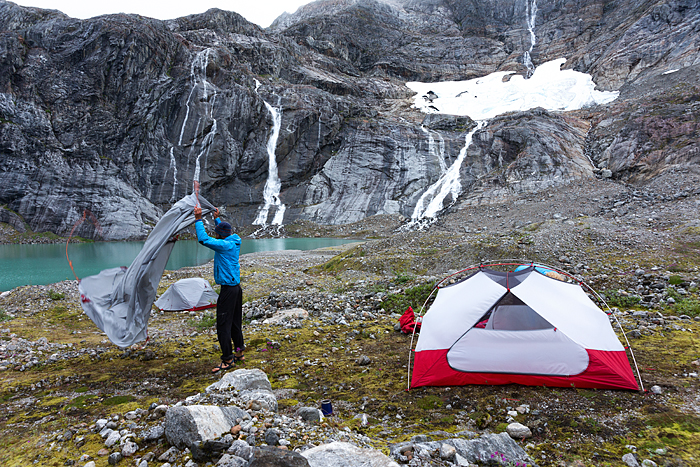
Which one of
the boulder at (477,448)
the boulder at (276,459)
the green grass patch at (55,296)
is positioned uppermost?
the boulder at (276,459)

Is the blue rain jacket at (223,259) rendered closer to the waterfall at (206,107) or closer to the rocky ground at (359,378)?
the rocky ground at (359,378)

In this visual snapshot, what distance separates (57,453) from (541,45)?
363 feet

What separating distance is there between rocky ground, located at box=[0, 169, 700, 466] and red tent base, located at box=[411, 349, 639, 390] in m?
0.13

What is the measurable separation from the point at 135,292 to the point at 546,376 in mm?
7196

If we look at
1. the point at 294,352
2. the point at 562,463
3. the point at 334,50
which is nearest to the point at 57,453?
the point at 294,352

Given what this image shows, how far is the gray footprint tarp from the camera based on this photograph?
249 inches

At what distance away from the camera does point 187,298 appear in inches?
449

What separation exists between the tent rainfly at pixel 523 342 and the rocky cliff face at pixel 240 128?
142 ft

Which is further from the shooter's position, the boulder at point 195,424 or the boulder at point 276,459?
the boulder at point 195,424

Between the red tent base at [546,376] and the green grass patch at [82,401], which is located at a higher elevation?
the red tent base at [546,376]

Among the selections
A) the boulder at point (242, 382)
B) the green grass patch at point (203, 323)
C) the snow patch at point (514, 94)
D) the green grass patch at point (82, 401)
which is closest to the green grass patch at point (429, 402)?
the boulder at point (242, 382)

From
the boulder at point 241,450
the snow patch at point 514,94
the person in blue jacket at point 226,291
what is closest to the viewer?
the boulder at point 241,450

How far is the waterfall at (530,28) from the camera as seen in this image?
271ft

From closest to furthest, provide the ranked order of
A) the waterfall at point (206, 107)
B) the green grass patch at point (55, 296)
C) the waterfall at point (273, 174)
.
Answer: the green grass patch at point (55, 296)
the waterfall at point (206, 107)
the waterfall at point (273, 174)
